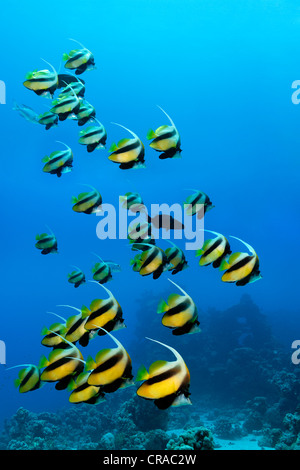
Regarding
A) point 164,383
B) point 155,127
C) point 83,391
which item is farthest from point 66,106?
point 155,127

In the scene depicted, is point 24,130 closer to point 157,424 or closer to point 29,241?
point 29,241

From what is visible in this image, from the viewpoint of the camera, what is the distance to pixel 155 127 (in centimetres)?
5197

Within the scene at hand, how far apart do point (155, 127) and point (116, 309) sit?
→ 51.7 meters

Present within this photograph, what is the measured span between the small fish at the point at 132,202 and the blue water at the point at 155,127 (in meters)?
15.2

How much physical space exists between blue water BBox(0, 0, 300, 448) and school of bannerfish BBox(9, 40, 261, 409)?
50.6ft

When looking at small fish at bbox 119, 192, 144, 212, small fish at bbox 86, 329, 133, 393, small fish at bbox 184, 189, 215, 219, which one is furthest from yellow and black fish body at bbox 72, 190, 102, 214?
small fish at bbox 86, 329, 133, 393

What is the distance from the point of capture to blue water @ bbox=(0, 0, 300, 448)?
39.2m

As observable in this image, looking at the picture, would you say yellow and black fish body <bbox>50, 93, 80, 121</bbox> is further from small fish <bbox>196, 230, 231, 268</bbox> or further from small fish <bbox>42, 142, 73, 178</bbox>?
small fish <bbox>196, 230, 231, 268</bbox>

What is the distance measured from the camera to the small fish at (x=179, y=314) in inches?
118

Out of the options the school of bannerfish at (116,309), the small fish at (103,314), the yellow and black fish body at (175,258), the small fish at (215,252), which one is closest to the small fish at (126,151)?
the school of bannerfish at (116,309)

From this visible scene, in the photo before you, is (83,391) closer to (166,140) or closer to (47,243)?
(166,140)

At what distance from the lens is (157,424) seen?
997 cm

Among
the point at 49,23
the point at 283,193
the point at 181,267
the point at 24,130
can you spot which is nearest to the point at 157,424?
the point at 181,267

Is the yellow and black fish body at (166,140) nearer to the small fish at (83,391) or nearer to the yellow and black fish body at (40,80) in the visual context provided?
the yellow and black fish body at (40,80)
